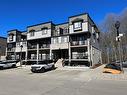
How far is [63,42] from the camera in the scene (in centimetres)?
3422

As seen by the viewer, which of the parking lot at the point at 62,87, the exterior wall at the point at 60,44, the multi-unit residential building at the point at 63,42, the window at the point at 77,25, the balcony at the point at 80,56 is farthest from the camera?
the exterior wall at the point at 60,44

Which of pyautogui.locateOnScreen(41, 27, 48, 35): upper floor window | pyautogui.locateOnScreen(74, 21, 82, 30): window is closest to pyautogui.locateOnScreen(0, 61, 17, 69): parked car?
pyautogui.locateOnScreen(41, 27, 48, 35): upper floor window

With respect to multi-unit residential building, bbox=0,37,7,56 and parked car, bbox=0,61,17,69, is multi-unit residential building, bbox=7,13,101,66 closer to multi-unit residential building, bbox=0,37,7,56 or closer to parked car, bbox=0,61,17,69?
parked car, bbox=0,61,17,69

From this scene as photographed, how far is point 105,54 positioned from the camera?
51.2m

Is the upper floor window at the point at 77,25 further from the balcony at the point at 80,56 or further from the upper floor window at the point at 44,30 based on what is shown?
the upper floor window at the point at 44,30

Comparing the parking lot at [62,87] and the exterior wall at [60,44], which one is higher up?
the exterior wall at [60,44]

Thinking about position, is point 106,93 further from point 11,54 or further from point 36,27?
point 11,54

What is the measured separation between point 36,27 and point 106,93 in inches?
1296

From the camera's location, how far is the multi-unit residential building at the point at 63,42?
31.7 meters

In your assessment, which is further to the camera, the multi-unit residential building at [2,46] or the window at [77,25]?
the multi-unit residential building at [2,46]

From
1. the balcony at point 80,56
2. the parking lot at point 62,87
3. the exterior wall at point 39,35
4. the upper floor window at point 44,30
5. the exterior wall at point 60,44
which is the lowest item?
the parking lot at point 62,87

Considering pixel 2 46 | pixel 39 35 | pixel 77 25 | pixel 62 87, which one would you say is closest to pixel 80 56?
pixel 77 25

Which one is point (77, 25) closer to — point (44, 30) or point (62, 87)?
point (44, 30)

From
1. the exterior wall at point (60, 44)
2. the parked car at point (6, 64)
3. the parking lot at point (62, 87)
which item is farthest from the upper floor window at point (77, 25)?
the parking lot at point (62, 87)
